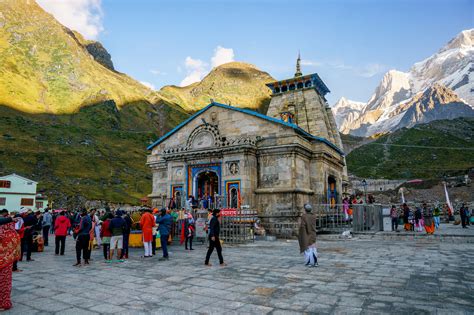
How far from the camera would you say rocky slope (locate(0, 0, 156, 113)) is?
3568 inches

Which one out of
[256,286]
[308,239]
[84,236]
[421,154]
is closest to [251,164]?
[308,239]

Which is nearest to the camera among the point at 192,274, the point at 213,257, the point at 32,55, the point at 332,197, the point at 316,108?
the point at 192,274

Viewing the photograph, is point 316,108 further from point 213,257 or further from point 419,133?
point 419,133

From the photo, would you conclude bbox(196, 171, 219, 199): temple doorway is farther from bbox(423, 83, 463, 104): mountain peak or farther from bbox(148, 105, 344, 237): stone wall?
bbox(423, 83, 463, 104): mountain peak

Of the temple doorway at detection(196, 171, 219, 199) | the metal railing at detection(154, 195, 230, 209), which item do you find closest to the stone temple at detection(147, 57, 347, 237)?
the temple doorway at detection(196, 171, 219, 199)

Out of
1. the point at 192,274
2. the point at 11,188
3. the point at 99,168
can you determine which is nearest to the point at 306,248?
the point at 192,274

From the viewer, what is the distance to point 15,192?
32812 millimetres

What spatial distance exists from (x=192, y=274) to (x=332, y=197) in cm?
1850

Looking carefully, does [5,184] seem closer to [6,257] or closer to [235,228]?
[235,228]

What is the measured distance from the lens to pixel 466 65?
651 feet

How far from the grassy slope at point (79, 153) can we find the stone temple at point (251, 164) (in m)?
33.6

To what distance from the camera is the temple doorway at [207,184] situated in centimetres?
2225

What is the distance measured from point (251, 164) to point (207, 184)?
4.62 meters

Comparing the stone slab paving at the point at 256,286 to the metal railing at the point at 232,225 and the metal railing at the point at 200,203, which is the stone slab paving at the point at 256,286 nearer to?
the metal railing at the point at 232,225
